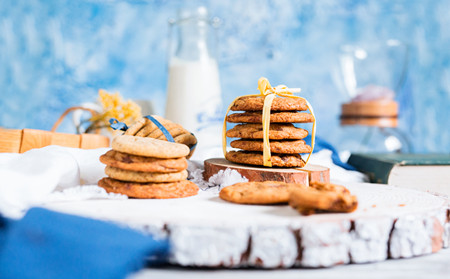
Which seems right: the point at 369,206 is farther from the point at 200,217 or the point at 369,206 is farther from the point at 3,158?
the point at 3,158

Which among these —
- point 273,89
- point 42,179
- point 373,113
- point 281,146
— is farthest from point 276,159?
point 373,113

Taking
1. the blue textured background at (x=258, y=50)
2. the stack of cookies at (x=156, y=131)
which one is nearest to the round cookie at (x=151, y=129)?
the stack of cookies at (x=156, y=131)

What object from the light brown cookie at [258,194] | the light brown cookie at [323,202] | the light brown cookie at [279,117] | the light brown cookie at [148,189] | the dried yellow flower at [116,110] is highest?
the light brown cookie at [279,117]

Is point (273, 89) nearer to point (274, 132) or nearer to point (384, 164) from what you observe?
point (274, 132)

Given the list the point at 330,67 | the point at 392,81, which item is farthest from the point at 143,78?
the point at 392,81

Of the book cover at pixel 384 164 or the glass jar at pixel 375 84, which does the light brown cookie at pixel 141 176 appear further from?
the glass jar at pixel 375 84

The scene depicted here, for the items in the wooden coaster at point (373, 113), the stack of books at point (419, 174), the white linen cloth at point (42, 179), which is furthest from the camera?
the wooden coaster at point (373, 113)

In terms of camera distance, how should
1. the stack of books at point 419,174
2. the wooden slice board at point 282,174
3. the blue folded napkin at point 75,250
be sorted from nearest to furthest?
1. the blue folded napkin at point 75,250
2. the wooden slice board at point 282,174
3. the stack of books at point 419,174
